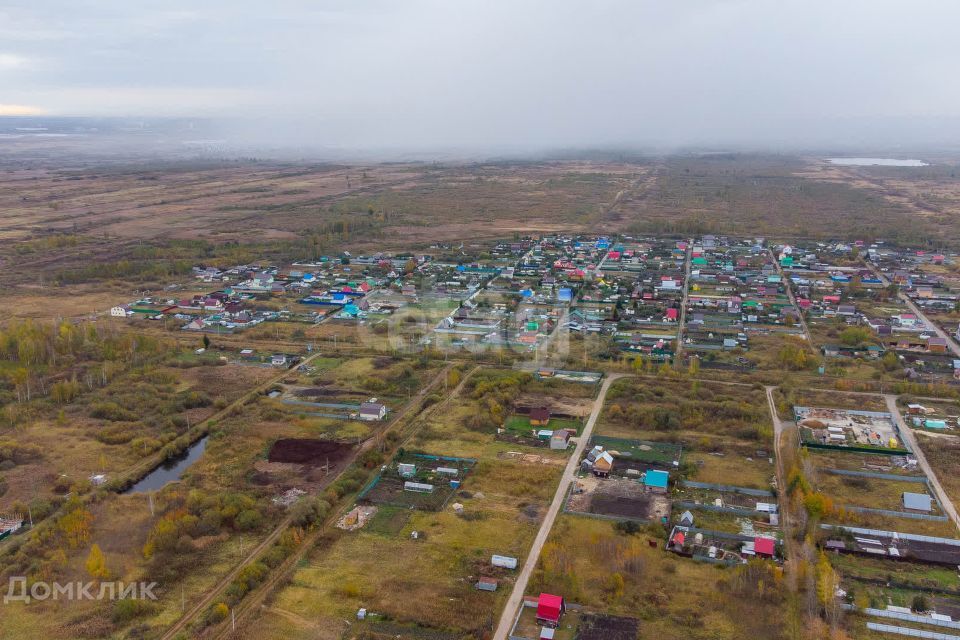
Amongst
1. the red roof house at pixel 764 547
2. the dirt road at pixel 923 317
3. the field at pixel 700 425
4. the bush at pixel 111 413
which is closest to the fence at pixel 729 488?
the field at pixel 700 425

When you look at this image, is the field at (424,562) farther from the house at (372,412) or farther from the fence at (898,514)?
the fence at (898,514)

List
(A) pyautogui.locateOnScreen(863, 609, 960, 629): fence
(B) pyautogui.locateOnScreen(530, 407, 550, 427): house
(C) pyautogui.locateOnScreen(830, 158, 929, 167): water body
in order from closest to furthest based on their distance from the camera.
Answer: (A) pyautogui.locateOnScreen(863, 609, 960, 629): fence < (B) pyautogui.locateOnScreen(530, 407, 550, 427): house < (C) pyautogui.locateOnScreen(830, 158, 929, 167): water body

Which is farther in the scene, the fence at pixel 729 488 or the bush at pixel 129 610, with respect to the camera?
the fence at pixel 729 488

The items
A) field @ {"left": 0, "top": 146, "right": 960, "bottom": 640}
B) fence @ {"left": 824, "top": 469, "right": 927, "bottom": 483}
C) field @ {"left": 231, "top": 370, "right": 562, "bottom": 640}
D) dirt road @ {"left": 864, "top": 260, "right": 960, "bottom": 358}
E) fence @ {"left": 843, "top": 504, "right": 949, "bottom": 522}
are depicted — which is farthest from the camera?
dirt road @ {"left": 864, "top": 260, "right": 960, "bottom": 358}

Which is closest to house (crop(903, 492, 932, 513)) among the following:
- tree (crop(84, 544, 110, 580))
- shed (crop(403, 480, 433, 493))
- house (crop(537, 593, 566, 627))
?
house (crop(537, 593, 566, 627))

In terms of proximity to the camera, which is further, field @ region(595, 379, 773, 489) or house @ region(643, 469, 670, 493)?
field @ region(595, 379, 773, 489)

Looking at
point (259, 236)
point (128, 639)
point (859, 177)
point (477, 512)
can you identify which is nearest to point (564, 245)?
point (259, 236)

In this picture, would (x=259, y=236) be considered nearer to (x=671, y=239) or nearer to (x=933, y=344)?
(x=671, y=239)

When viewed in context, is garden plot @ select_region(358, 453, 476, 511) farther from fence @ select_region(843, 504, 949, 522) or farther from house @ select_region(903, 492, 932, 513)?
house @ select_region(903, 492, 932, 513)
